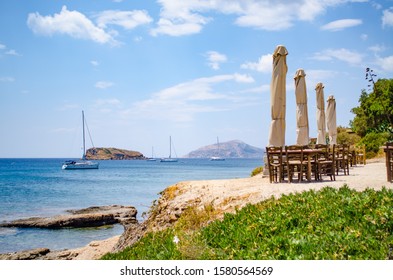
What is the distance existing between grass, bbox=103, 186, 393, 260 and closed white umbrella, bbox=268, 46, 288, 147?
4.79 metres

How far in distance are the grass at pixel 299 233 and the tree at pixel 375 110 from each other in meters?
18.8

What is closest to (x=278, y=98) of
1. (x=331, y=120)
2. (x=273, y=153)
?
(x=273, y=153)

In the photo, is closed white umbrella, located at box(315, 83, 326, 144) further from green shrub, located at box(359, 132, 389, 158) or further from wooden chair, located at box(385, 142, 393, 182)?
wooden chair, located at box(385, 142, 393, 182)

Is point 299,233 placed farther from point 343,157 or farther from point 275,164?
point 343,157

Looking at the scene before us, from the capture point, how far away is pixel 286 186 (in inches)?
371

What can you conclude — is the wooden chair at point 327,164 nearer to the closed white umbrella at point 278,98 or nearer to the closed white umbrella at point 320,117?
the closed white umbrella at point 278,98

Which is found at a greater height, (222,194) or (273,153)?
(273,153)

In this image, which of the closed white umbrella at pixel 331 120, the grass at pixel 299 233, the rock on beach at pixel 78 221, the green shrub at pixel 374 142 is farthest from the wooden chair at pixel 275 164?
the green shrub at pixel 374 142

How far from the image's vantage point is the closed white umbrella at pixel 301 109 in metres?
14.9

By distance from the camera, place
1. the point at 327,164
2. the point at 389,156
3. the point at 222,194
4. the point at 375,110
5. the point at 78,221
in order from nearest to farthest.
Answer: the point at 222,194, the point at 389,156, the point at 327,164, the point at 78,221, the point at 375,110

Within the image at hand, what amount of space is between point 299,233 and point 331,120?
578 inches

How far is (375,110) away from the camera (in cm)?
2694

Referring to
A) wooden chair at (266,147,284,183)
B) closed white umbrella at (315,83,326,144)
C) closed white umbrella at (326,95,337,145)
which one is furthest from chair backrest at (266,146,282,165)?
closed white umbrella at (326,95,337,145)
